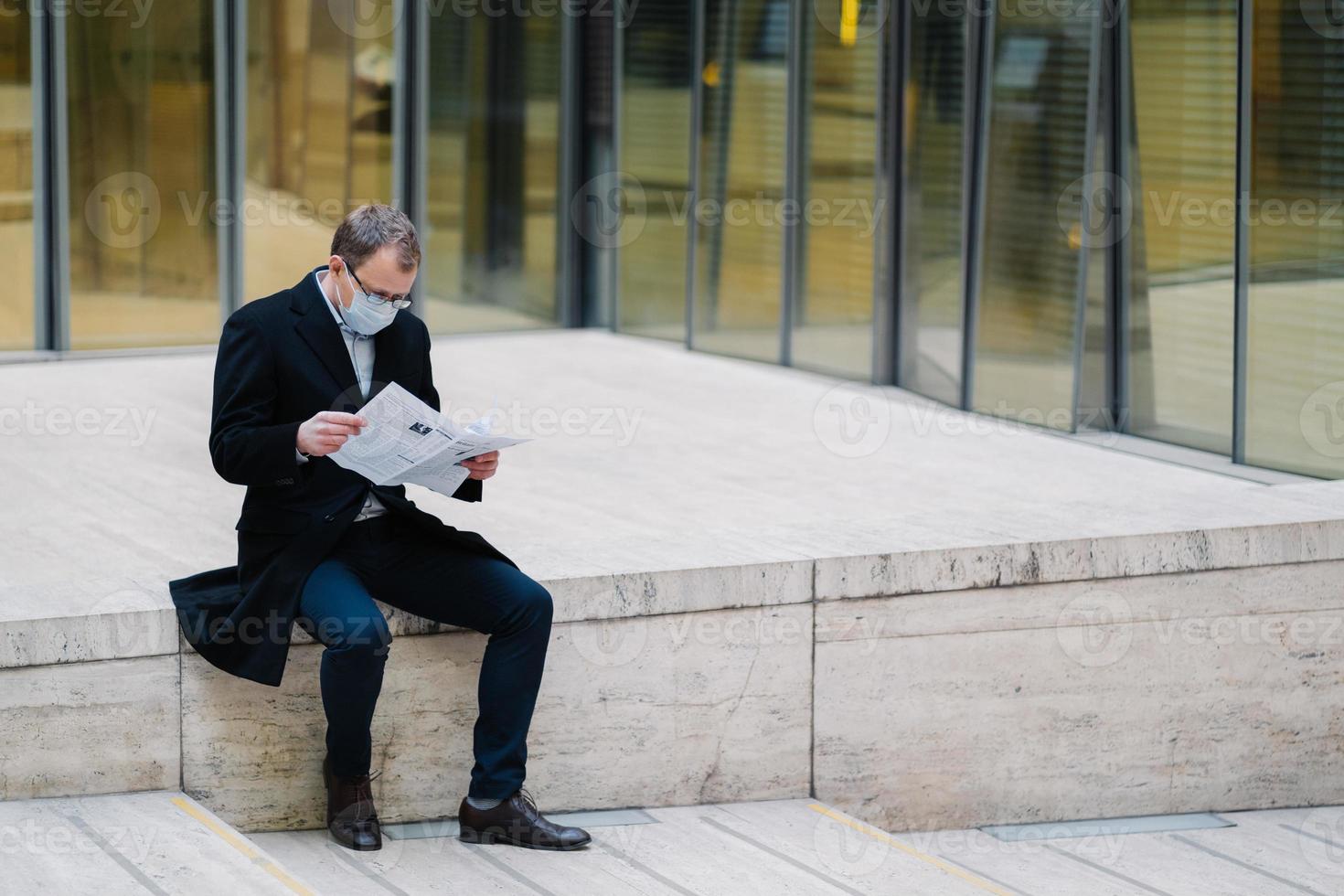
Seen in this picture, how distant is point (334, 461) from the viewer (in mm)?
5207


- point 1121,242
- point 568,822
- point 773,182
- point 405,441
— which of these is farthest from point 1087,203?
point 405,441

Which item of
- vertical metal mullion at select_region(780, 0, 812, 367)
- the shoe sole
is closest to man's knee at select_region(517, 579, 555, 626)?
the shoe sole

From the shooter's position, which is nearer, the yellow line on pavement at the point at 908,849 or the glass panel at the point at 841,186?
the yellow line on pavement at the point at 908,849

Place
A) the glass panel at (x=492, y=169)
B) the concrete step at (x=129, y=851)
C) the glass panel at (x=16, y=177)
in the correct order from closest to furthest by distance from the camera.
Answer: the concrete step at (x=129, y=851) → the glass panel at (x=16, y=177) → the glass panel at (x=492, y=169)

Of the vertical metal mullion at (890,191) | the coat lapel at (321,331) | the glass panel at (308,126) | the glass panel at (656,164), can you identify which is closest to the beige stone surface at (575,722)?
the coat lapel at (321,331)

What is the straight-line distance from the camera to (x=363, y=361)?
5.40 meters

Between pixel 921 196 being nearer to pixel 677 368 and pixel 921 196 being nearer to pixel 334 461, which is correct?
pixel 677 368

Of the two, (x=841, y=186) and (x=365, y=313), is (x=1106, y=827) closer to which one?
(x=365, y=313)

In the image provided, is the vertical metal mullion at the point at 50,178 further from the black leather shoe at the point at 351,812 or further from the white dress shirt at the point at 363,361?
the black leather shoe at the point at 351,812

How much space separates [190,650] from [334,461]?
811mm

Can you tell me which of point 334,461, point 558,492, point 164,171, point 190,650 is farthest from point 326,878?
point 164,171

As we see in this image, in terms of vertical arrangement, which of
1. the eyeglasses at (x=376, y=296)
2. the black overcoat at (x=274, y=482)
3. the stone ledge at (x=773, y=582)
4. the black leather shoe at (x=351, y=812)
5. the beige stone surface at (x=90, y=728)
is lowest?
the black leather shoe at (x=351, y=812)

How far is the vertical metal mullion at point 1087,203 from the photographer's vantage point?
9984 mm

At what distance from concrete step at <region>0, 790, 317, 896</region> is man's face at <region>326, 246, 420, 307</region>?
65.1 inches
